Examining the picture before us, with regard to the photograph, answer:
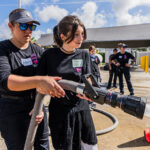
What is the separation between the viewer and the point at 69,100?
1.55 metres

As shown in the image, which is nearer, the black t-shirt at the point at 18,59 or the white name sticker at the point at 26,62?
the black t-shirt at the point at 18,59

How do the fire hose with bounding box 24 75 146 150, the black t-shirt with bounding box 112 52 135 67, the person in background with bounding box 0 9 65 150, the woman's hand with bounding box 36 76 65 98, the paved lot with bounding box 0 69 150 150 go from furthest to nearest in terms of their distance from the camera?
the black t-shirt with bounding box 112 52 135 67 < the paved lot with bounding box 0 69 150 150 < the person in background with bounding box 0 9 65 150 < the woman's hand with bounding box 36 76 65 98 < the fire hose with bounding box 24 75 146 150

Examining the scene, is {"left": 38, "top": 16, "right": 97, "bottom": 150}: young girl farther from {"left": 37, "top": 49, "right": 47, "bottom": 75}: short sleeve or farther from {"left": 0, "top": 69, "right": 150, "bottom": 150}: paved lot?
{"left": 0, "top": 69, "right": 150, "bottom": 150}: paved lot

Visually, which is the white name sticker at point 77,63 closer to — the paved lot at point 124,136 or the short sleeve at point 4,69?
the short sleeve at point 4,69

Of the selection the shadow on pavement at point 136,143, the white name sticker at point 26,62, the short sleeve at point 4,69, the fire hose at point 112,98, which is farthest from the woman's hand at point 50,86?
the shadow on pavement at point 136,143

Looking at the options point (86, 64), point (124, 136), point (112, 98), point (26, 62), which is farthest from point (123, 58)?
point (112, 98)

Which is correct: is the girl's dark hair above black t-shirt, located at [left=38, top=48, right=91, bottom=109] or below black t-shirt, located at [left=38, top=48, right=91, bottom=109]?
above

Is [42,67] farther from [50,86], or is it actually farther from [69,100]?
[50,86]

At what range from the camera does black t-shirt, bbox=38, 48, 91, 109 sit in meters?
1.54

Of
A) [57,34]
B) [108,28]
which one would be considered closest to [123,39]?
[108,28]

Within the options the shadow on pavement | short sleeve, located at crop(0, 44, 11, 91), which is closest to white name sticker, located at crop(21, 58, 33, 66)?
short sleeve, located at crop(0, 44, 11, 91)

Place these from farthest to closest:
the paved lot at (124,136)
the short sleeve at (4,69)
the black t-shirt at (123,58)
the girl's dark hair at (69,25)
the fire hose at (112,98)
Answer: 1. the black t-shirt at (123,58)
2. the paved lot at (124,136)
3. the girl's dark hair at (69,25)
4. the short sleeve at (4,69)
5. the fire hose at (112,98)

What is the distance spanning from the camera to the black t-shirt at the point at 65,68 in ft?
5.05

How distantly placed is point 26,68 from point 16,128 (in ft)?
1.97
